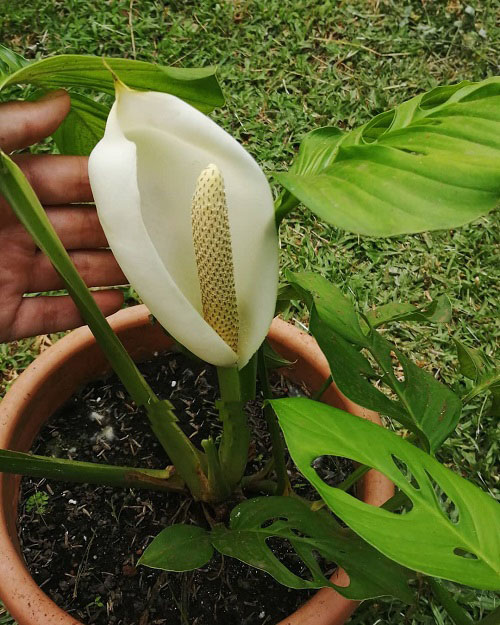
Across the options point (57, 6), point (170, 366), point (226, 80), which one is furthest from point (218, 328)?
point (57, 6)

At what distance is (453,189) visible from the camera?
0.42 m

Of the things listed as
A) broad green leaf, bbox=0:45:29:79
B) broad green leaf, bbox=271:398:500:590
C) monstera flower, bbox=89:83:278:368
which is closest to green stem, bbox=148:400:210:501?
monstera flower, bbox=89:83:278:368

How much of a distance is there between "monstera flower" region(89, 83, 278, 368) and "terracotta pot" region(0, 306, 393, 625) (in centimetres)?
29

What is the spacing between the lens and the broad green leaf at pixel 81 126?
0.72 m

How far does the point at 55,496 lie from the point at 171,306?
50cm

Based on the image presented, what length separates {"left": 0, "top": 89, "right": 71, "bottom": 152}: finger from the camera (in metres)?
0.65

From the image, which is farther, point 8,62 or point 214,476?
point 214,476

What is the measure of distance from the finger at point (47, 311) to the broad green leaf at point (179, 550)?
0.96 feet

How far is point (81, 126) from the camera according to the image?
30.2 inches

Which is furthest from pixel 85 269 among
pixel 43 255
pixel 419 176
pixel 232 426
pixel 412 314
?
pixel 419 176

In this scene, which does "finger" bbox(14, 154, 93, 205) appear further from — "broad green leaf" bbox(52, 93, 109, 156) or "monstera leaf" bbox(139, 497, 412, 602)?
"monstera leaf" bbox(139, 497, 412, 602)

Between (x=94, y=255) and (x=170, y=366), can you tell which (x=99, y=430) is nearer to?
(x=170, y=366)

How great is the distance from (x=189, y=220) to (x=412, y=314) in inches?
11.4

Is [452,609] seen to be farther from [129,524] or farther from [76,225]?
[76,225]
